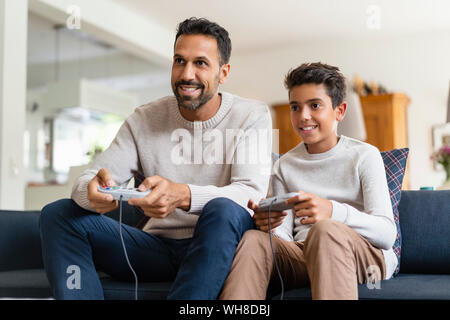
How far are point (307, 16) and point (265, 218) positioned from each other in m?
4.33

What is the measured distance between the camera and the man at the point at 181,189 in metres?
1.19

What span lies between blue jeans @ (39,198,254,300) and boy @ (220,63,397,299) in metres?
0.06

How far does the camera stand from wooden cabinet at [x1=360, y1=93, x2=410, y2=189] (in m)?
5.34

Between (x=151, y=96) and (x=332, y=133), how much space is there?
6.74 m

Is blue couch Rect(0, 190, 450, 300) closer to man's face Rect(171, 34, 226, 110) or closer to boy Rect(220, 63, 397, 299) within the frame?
boy Rect(220, 63, 397, 299)

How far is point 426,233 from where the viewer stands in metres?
1.66

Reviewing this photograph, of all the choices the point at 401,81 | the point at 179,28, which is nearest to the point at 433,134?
the point at 401,81

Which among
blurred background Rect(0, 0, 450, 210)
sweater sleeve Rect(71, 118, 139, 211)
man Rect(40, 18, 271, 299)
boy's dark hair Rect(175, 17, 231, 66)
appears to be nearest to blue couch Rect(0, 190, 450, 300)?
man Rect(40, 18, 271, 299)

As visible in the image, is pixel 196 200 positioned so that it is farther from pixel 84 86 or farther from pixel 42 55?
pixel 42 55

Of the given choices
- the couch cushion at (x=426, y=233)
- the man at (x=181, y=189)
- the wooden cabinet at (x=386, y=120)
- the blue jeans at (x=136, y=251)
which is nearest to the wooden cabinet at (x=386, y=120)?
the wooden cabinet at (x=386, y=120)

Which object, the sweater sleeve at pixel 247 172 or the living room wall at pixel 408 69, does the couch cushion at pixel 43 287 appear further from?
the living room wall at pixel 408 69

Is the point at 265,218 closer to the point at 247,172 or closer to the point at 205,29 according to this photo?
the point at 247,172

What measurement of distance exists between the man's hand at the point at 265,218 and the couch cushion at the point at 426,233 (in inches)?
23.4

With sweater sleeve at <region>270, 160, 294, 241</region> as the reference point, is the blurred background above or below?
above
